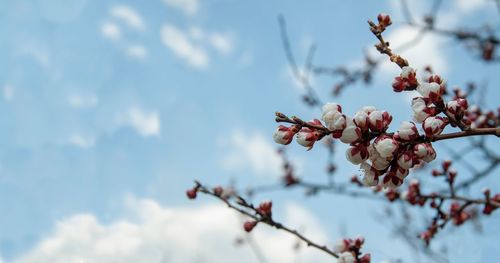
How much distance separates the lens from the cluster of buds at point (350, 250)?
2.53 meters

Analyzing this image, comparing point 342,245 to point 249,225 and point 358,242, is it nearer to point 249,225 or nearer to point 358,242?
point 358,242

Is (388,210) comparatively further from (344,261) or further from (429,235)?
(344,261)

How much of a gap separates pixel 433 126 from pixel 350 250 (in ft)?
4.09

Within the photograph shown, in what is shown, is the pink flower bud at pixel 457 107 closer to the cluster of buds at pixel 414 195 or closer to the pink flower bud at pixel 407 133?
the pink flower bud at pixel 407 133

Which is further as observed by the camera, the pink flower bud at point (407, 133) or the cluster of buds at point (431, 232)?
the cluster of buds at point (431, 232)

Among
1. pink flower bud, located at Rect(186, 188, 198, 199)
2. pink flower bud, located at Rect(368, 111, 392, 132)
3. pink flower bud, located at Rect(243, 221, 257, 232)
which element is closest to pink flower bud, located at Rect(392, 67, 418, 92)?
pink flower bud, located at Rect(368, 111, 392, 132)

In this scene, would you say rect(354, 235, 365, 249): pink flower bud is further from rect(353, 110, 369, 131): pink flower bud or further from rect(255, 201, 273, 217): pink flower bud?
rect(353, 110, 369, 131): pink flower bud

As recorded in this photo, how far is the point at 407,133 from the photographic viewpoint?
164 centimetres

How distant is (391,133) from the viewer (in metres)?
1.68

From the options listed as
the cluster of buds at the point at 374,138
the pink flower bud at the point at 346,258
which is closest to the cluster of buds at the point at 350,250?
the pink flower bud at the point at 346,258

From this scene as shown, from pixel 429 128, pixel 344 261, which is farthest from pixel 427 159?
pixel 344 261

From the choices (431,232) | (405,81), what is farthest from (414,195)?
(405,81)

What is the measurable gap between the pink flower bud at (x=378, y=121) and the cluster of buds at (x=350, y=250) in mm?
1057

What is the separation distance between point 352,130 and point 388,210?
7.71m
